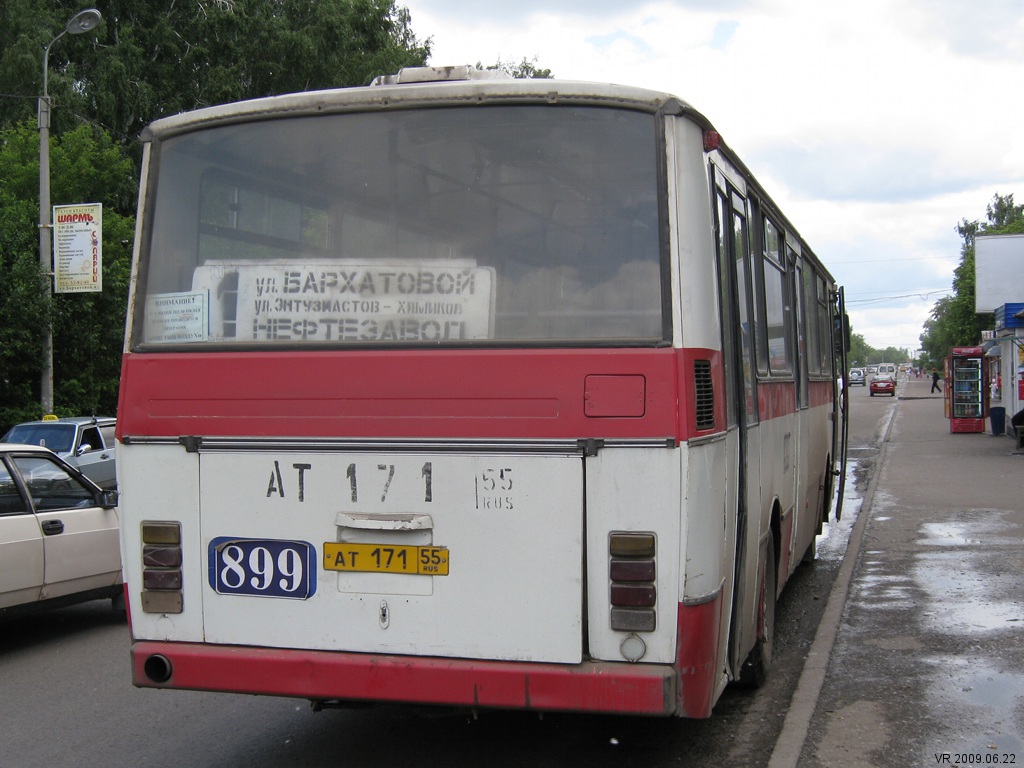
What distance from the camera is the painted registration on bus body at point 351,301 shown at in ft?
14.9

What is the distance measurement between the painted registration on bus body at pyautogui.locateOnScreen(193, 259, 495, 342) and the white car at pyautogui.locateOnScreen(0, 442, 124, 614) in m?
3.55

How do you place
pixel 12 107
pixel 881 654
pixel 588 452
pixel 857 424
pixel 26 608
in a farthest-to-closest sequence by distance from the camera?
pixel 857 424, pixel 12 107, pixel 26 608, pixel 881 654, pixel 588 452

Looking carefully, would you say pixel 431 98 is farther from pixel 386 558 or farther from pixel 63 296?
pixel 63 296

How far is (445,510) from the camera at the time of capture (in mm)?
4438

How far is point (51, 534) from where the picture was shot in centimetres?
813

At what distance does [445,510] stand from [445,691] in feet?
2.31

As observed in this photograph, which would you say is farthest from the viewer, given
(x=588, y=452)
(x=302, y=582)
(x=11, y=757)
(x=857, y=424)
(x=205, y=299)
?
(x=857, y=424)

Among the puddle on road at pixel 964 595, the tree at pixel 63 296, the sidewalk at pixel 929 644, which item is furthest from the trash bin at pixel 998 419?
the tree at pixel 63 296

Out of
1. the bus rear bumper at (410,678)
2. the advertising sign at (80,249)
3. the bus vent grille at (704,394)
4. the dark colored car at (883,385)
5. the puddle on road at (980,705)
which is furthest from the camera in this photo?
the dark colored car at (883,385)

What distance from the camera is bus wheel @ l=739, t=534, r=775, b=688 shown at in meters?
6.36

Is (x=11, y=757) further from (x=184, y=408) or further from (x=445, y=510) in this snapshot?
(x=445, y=510)

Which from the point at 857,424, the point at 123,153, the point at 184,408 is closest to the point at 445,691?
the point at 184,408

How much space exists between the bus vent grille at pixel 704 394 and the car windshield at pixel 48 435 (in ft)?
48.3

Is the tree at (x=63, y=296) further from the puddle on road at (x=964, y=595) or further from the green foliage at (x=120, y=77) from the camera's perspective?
the puddle on road at (x=964, y=595)
